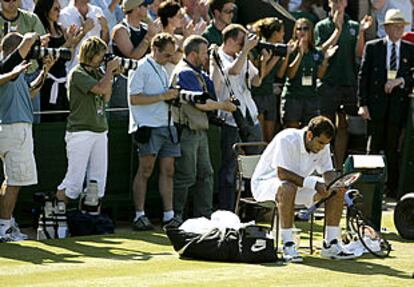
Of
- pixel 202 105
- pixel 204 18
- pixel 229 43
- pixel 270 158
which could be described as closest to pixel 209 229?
pixel 270 158

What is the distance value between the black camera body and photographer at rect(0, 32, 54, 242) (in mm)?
3078

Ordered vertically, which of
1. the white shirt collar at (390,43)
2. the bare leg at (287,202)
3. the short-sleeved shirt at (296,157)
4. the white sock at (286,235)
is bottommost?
the white sock at (286,235)

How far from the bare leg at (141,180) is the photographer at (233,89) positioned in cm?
103

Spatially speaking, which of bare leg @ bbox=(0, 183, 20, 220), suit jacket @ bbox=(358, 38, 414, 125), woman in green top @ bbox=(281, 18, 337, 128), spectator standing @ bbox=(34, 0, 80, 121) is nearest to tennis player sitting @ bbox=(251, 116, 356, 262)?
bare leg @ bbox=(0, 183, 20, 220)

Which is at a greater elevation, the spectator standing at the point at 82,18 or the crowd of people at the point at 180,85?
the spectator standing at the point at 82,18

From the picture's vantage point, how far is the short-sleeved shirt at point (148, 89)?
15039mm

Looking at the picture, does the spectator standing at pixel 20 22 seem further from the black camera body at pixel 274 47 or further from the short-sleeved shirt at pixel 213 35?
the black camera body at pixel 274 47

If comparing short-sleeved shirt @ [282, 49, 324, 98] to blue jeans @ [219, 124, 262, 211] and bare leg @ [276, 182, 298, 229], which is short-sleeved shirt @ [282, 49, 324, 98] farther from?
bare leg @ [276, 182, 298, 229]

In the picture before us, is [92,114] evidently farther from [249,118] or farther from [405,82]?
[405,82]

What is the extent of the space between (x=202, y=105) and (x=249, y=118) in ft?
3.44

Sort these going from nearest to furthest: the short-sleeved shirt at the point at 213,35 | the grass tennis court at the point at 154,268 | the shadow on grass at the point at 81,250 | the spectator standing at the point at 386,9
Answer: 1. the grass tennis court at the point at 154,268
2. the shadow on grass at the point at 81,250
3. the short-sleeved shirt at the point at 213,35
4. the spectator standing at the point at 386,9

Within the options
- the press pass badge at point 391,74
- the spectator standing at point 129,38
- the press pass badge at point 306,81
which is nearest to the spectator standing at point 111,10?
the spectator standing at point 129,38

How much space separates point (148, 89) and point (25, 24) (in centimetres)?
164

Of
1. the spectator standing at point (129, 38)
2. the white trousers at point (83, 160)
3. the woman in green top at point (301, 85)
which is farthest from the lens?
the woman in green top at point (301, 85)
